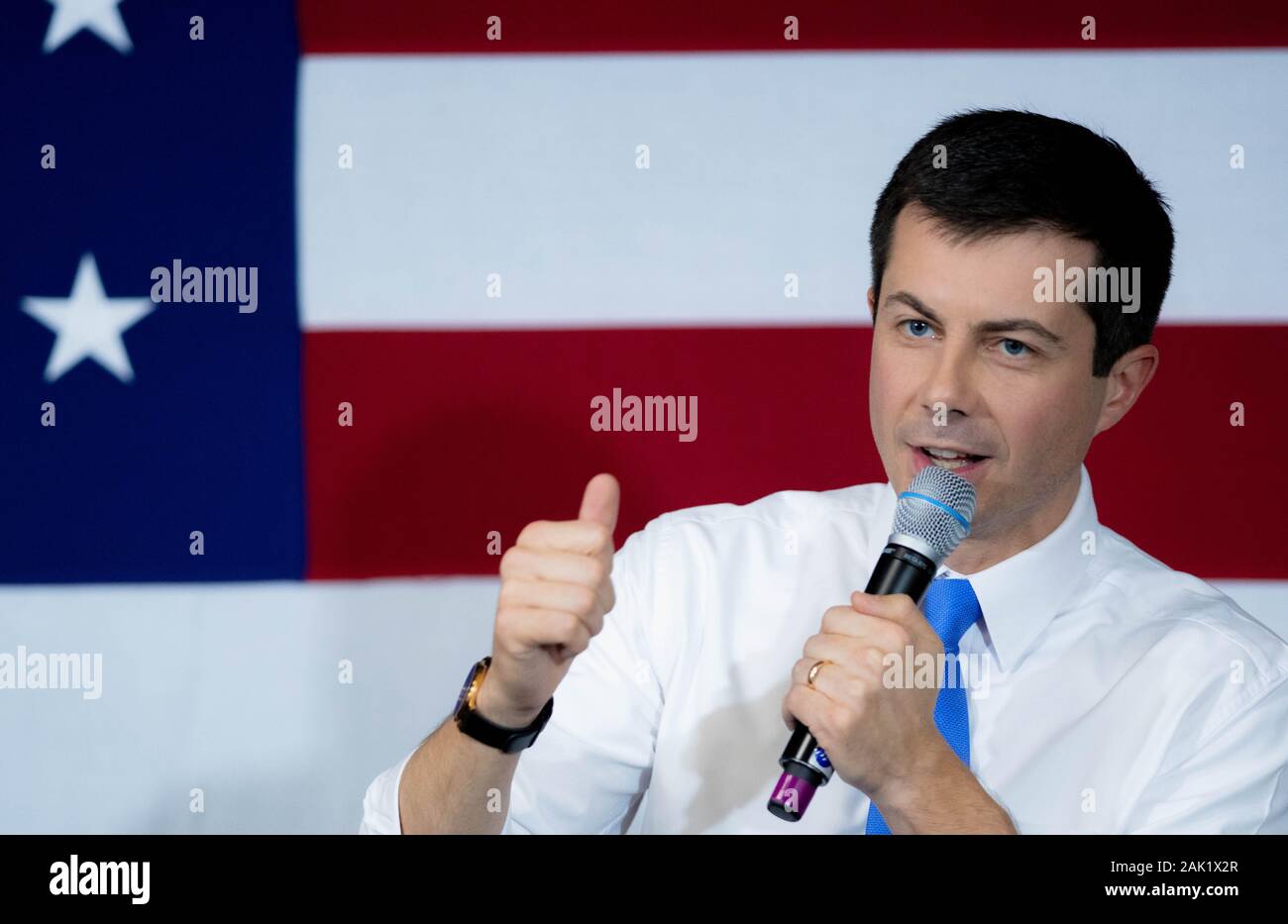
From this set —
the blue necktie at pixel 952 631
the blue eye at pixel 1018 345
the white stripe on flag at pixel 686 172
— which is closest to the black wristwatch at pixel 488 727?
the blue necktie at pixel 952 631

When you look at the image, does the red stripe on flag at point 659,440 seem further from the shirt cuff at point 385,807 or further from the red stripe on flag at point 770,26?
the shirt cuff at point 385,807

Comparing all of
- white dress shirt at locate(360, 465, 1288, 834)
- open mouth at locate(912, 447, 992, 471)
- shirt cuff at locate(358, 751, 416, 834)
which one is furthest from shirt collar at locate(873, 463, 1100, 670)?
shirt cuff at locate(358, 751, 416, 834)

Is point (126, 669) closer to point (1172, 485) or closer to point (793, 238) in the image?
point (793, 238)

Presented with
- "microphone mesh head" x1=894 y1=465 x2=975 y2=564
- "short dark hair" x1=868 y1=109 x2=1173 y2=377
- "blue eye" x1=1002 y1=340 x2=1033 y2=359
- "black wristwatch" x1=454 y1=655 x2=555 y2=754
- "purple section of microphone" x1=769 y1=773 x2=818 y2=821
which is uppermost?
"short dark hair" x1=868 y1=109 x2=1173 y2=377

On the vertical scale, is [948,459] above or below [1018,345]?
below

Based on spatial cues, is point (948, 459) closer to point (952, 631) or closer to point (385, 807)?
point (952, 631)

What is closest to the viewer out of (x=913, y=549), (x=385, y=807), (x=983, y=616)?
(x=913, y=549)

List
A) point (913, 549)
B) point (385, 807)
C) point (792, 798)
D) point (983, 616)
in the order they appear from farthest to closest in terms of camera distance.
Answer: point (983, 616) < point (385, 807) < point (913, 549) < point (792, 798)

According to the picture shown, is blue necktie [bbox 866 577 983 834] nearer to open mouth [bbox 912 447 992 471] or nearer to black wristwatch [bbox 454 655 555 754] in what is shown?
open mouth [bbox 912 447 992 471]

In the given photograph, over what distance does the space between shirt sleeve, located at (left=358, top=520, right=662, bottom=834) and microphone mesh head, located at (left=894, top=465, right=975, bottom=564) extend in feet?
1.29

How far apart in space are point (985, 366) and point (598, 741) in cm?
56

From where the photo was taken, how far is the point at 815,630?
1.41 meters

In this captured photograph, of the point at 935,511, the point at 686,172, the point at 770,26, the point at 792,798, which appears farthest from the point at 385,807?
the point at 770,26

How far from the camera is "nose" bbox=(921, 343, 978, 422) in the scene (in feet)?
4.07
